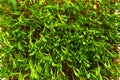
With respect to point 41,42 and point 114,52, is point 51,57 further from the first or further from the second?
point 114,52

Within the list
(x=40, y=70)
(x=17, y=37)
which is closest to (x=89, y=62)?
(x=40, y=70)

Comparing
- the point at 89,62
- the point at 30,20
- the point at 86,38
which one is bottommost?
the point at 89,62

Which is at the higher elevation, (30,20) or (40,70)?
(30,20)

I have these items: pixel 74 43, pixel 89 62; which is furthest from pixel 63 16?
pixel 89 62

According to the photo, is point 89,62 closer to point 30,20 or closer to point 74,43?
point 74,43

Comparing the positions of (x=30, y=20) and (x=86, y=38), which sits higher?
(x=30, y=20)
